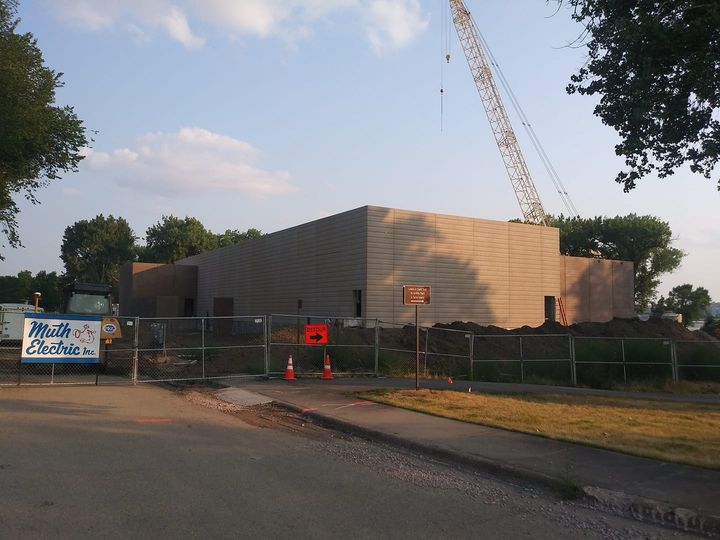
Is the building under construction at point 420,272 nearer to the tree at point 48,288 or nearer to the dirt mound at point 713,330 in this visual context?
the dirt mound at point 713,330

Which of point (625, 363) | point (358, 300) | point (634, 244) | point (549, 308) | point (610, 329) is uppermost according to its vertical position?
point (634, 244)

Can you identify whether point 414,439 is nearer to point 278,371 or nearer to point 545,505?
point 545,505

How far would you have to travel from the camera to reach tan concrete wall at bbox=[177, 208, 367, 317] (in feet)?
113

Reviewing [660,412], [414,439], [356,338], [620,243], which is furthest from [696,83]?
[620,243]

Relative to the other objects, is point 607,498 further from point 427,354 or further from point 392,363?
point 427,354

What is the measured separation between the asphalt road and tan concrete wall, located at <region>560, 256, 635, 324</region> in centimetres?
3990

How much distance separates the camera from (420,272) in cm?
3528

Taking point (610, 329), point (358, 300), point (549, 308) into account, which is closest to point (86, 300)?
point (358, 300)

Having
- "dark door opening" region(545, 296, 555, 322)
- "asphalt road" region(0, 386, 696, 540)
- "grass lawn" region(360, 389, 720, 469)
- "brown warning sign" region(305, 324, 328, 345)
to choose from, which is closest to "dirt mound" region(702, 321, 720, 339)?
"dark door opening" region(545, 296, 555, 322)

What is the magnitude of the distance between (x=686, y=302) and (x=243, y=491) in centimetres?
8662

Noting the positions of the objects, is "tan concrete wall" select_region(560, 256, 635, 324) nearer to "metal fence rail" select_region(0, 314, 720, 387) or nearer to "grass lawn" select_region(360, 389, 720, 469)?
"metal fence rail" select_region(0, 314, 720, 387)

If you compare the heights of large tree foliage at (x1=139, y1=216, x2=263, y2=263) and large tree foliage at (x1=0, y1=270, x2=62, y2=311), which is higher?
large tree foliage at (x1=139, y1=216, x2=263, y2=263)

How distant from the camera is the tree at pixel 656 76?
9617mm

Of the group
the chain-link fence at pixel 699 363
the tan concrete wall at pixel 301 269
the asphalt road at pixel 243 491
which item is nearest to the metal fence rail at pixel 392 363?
the chain-link fence at pixel 699 363
